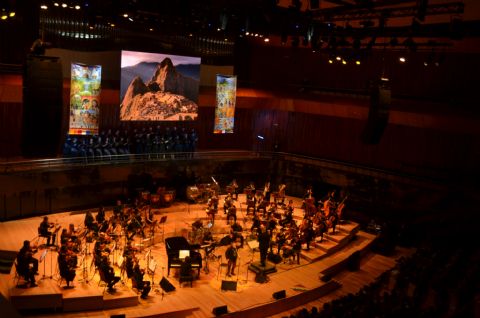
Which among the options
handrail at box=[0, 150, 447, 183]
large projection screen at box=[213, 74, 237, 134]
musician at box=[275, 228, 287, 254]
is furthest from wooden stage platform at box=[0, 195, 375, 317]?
large projection screen at box=[213, 74, 237, 134]

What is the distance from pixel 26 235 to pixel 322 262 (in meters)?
8.37

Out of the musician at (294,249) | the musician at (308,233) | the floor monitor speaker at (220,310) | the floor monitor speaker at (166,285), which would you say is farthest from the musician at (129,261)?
the musician at (308,233)

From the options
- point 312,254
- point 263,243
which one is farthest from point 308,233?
point 263,243

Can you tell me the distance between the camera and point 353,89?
20.3 m

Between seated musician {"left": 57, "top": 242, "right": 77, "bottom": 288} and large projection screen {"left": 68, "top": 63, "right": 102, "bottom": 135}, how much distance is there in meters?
6.14

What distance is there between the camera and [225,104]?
19844mm

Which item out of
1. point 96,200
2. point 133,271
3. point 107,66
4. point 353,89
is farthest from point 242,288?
point 353,89

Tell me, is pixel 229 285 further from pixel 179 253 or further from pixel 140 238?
pixel 140 238

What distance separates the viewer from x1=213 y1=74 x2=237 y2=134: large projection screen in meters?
19.6

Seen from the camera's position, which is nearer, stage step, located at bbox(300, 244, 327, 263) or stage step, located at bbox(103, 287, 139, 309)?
stage step, located at bbox(103, 287, 139, 309)

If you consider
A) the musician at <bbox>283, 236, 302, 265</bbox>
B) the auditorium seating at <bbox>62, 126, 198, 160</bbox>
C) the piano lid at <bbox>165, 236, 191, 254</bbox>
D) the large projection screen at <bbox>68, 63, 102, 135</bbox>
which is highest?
the large projection screen at <bbox>68, 63, 102, 135</bbox>

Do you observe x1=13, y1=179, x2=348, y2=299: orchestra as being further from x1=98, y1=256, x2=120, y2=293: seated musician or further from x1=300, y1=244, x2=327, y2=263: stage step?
x1=300, y1=244, x2=327, y2=263: stage step

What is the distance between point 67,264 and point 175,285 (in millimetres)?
2659

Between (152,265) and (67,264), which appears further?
(152,265)
